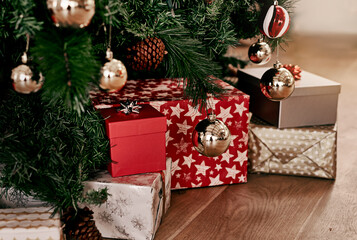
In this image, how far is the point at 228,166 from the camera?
3.36 ft

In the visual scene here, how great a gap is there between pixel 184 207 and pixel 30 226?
37 centimetres

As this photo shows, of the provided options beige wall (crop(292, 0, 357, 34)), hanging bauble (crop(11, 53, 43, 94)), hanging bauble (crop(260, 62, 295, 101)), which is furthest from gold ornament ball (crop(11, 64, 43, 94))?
beige wall (crop(292, 0, 357, 34))

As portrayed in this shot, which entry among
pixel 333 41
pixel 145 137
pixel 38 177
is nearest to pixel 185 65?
pixel 145 137

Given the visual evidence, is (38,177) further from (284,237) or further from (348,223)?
(348,223)

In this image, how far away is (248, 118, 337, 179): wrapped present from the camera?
1.06 m

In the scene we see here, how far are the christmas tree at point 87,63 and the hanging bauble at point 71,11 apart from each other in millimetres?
24

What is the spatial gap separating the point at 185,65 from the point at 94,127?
0.23 meters

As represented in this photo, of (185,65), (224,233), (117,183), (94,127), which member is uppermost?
(185,65)

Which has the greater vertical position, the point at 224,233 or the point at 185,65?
the point at 185,65

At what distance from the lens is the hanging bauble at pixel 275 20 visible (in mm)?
774

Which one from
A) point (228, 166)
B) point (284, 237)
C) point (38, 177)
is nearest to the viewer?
point (38, 177)

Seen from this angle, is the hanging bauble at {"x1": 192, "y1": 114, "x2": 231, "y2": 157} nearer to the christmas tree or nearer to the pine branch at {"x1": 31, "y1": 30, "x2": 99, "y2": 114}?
the christmas tree

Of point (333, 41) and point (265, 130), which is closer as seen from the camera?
point (265, 130)

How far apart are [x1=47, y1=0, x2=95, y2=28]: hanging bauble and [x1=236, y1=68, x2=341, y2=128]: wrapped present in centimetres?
67
